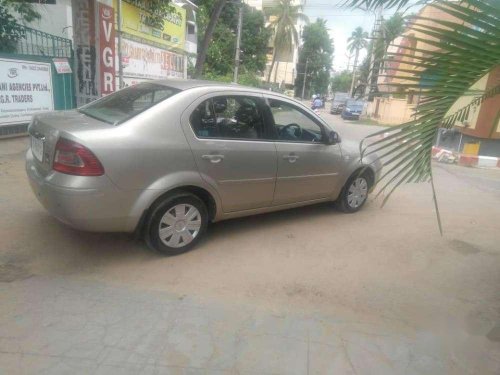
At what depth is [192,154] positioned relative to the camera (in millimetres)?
3652

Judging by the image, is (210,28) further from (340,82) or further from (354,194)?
(340,82)

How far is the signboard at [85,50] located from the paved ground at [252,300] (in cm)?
444

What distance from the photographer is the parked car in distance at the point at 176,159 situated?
3223mm

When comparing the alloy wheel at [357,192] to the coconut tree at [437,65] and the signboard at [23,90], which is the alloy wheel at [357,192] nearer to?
the coconut tree at [437,65]

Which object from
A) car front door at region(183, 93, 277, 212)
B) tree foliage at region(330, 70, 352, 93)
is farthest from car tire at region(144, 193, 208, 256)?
tree foliage at region(330, 70, 352, 93)

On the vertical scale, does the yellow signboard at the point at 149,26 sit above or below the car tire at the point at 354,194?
above

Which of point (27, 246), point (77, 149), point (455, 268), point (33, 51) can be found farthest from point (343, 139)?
point (33, 51)

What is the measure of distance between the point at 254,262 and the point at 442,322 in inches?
65.8

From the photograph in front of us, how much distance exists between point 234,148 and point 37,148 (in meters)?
1.78

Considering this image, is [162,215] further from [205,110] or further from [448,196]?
[448,196]

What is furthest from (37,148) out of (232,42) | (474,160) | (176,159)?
(232,42)

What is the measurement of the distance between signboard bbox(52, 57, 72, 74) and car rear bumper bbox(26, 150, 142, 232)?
5.73 m

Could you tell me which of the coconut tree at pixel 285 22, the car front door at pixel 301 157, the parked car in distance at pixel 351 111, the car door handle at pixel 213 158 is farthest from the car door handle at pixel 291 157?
the coconut tree at pixel 285 22

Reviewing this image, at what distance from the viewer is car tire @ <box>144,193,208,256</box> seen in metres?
3.61
